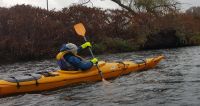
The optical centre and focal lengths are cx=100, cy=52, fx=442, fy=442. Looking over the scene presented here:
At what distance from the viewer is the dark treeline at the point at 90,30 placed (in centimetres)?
2584

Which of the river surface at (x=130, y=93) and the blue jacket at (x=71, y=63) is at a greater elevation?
the blue jacket at (x=71, y=63)

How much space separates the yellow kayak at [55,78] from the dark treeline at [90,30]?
39.9 ft

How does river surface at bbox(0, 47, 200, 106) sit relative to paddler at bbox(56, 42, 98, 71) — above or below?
below

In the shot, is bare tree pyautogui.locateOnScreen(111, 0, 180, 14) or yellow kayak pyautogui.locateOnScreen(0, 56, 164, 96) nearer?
yellow kayak pyautogui.locateOnScreen(0, 56, 164, 96)

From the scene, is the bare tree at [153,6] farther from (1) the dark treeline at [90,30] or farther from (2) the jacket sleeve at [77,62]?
(2) the jacket sleeve at [77,62]

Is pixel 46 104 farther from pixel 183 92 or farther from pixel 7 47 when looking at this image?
pixel 7 47

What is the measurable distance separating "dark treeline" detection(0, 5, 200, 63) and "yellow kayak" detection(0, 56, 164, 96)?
12147mm

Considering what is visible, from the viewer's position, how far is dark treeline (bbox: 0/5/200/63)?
2584 cm

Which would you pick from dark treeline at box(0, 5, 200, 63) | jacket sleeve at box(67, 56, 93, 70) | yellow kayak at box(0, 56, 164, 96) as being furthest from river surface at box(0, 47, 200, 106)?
dark treeline at box(0, 5, 200, 63)

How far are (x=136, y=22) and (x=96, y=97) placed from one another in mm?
19588

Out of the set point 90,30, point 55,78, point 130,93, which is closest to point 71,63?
point 55,78

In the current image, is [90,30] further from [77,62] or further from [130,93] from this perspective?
[130,93]

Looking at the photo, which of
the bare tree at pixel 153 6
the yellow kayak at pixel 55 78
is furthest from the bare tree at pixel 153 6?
the yellow kayak at pixel 55 78

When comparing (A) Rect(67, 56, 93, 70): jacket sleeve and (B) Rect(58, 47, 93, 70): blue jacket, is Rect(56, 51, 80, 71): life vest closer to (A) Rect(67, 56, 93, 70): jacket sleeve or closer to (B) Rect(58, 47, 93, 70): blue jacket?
(B) Rect(58, 47, 93, 70): blue jacket
